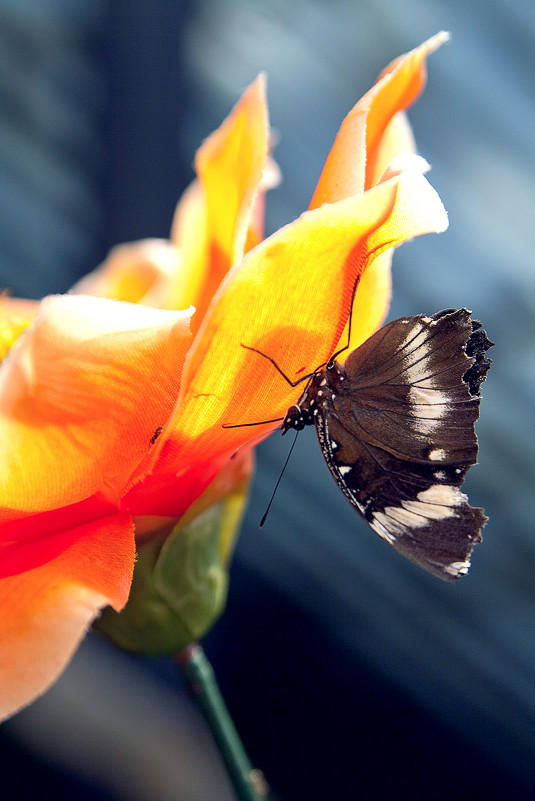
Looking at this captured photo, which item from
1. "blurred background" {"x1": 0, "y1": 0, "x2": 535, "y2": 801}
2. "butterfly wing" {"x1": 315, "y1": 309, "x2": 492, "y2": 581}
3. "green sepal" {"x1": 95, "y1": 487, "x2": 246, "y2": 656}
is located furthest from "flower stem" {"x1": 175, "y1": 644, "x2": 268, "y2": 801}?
"blurred background" {"x1": 0, "y1": 0, "x2": 535, "y2": 801}

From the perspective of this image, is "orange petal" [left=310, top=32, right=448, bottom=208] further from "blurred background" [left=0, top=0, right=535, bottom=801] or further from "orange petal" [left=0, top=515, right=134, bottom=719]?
"blurred background" [left=0, top=0, right=535, bottom=801]

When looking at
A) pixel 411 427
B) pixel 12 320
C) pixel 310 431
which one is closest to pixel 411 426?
pixel 411 427

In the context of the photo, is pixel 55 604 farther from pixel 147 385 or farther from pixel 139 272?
pixel 139 272

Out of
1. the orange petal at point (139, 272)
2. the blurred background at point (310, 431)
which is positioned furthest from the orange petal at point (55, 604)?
the blurred background at point (310, 431)

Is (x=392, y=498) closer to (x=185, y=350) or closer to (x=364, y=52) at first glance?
(x=185, y=350)

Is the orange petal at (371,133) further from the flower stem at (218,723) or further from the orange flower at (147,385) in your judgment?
the flower stem at (218,723)

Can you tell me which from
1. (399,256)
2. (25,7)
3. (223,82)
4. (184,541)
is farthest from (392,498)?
(25,7)

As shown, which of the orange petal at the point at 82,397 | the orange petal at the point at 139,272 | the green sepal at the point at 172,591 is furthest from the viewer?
the orange petal at the point at 139,272
